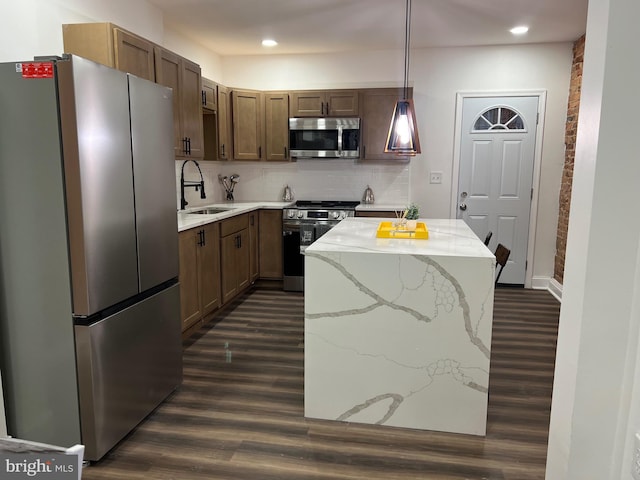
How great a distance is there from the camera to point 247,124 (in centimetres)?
538

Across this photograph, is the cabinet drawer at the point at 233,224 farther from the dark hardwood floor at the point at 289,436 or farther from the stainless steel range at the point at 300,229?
the dark hardwood floor at the point at 289,436

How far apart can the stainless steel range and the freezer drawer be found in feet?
8.09

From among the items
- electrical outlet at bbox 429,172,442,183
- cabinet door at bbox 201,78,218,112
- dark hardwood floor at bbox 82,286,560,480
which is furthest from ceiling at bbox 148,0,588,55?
dark hardwood floor at bbox 82,286,560,480

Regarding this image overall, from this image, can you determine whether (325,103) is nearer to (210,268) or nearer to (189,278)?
(210,268)

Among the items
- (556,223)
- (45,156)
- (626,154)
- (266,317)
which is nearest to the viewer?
(626,154)

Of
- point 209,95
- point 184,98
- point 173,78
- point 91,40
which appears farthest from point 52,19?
point 209,95

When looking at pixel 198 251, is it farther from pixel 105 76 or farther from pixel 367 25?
pixel 367 25

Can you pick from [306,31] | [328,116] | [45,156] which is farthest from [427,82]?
[45,156]

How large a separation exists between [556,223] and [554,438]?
446 cm

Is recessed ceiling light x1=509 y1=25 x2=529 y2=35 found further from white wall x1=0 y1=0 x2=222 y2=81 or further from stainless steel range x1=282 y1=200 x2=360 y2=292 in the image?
white wall x1=0 y1=0 x2=222 y2=81

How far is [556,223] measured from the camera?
5.26 metres

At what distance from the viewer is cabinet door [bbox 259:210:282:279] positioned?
5281 mm

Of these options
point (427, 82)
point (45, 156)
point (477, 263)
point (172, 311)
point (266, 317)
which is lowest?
point (266, 317)

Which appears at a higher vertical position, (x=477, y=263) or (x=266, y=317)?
(x=477, y=263)
